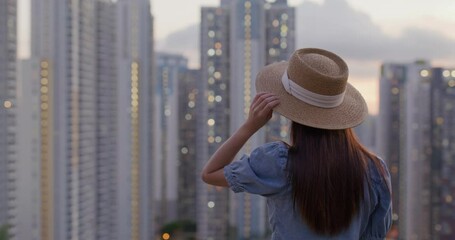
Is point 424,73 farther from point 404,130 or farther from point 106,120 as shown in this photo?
point 106,120

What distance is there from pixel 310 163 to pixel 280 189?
49mm

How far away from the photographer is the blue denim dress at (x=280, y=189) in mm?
635

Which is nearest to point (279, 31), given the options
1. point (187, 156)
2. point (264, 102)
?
point (187, 156)

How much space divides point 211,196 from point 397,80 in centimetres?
944

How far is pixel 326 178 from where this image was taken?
638mm

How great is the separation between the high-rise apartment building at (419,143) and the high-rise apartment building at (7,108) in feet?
40.1

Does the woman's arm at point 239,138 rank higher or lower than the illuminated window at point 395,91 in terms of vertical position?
higher

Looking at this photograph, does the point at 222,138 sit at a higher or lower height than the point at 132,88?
lower

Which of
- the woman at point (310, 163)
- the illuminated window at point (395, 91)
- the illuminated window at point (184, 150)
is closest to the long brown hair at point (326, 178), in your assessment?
the woman at point (310, 163)

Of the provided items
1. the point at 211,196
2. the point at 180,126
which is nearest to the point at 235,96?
the point at 211,196

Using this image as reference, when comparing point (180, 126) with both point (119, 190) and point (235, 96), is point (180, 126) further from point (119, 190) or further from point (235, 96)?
point (235, 96)

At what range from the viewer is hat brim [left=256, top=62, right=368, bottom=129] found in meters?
0.64

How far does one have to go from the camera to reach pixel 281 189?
639mm

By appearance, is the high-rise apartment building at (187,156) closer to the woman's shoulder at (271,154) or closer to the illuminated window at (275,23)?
the illuminated window at (275,23)
